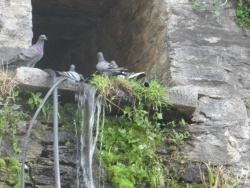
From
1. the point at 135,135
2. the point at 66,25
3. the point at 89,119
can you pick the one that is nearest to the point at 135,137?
the point at 135,135

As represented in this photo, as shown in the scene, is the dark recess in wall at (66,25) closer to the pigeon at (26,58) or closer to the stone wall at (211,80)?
the stone wall at (211,80)

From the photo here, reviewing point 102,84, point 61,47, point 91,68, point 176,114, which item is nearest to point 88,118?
point 102,84

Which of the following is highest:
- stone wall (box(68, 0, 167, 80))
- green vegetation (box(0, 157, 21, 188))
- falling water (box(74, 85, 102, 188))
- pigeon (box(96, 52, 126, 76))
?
stone wall (box(68, 0, 167, 80))

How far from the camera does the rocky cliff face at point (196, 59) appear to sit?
21.6ft

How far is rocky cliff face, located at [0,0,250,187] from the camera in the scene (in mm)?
6578

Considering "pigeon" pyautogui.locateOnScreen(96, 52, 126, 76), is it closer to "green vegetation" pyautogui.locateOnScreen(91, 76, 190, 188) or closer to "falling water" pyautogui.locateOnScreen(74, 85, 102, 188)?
"green vegetation" pyautogui.locateOnScreen(91, 76, 190, 188)

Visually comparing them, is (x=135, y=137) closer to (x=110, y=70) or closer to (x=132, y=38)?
(x=110, y=70)

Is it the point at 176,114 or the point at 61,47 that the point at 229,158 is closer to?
the point at 176,114

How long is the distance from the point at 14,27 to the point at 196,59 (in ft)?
4.62

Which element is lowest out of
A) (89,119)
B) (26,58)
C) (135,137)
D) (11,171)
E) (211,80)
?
(11,171)

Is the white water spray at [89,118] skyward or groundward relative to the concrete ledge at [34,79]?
groundward

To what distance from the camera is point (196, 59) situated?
23.1 feet

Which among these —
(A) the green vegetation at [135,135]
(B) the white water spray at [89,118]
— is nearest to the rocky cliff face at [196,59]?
(A) the green vegetation at [135,135]

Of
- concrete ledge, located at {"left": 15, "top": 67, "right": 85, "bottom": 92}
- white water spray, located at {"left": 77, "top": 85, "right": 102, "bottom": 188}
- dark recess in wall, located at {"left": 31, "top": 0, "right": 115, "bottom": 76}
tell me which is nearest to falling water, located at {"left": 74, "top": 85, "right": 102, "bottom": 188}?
white water spray, located at {"left": 77, "top": 85, "right": 102, "bottom": 188}
